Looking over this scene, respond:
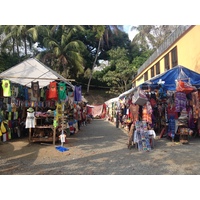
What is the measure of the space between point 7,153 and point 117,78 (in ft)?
67.3

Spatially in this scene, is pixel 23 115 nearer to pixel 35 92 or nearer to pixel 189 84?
pixel 35 92

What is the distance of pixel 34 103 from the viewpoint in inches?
331

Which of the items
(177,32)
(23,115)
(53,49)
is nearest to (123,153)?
(23,115)

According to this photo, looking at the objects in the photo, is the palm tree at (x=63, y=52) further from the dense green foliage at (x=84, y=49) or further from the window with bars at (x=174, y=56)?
the window with bars at (x=174, y=56)

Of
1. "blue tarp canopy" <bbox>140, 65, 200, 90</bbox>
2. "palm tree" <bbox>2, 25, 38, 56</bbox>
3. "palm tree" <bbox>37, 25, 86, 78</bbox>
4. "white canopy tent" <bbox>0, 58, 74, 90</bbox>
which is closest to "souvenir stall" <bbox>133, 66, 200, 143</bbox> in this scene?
"blue tarp canopy" <bbox>140, 65, 200, 90</bbox>

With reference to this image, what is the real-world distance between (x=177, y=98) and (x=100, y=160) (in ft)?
12.8

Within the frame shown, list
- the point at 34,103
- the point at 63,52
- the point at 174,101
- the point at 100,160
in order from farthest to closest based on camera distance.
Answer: the point at 63,52, the point at 34,103, the point at 174,101, the point at 100,160

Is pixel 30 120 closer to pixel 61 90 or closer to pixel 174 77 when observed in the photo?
pixel 61 90

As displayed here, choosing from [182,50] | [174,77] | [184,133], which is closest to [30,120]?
[184,133]

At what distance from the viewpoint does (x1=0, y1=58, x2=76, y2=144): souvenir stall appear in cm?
716

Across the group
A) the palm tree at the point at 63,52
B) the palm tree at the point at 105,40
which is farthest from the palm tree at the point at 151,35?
the palm tree at the point at 63,52

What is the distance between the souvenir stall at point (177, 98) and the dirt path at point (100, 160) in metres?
0.74

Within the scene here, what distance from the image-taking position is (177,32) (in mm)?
11812

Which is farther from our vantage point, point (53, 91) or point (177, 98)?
point (53, 91)
